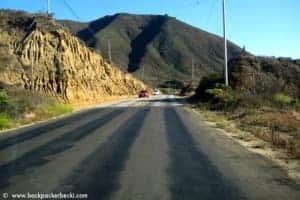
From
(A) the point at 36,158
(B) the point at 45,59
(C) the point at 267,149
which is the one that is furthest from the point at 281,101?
(B) the point at 45,59

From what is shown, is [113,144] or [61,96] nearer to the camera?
[113,144]

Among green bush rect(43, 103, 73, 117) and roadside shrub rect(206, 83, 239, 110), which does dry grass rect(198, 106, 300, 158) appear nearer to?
roadside shrub rect(206, 83, 239, 110)

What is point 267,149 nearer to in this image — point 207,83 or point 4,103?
point 4,103

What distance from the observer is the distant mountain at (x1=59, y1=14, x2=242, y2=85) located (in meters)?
154

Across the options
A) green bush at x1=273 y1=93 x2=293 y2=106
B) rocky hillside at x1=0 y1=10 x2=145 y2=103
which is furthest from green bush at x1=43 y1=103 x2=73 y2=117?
green bush at x1=273 y1=93 x2=293 y2=106

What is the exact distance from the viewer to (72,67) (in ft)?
205

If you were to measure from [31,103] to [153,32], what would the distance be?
144429 millimetres

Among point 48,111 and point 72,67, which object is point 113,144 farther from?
point 72,67

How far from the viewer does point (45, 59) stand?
59.7 meters

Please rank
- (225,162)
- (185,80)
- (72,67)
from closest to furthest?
1. (225,162)
2. (72,67)
3. (185,80)

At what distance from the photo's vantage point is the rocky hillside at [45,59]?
2179 inches

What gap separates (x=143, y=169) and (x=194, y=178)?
1.51m

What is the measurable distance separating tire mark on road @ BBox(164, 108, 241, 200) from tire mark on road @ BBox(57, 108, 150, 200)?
3.77ft

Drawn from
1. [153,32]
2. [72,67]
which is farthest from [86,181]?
[153,32]
